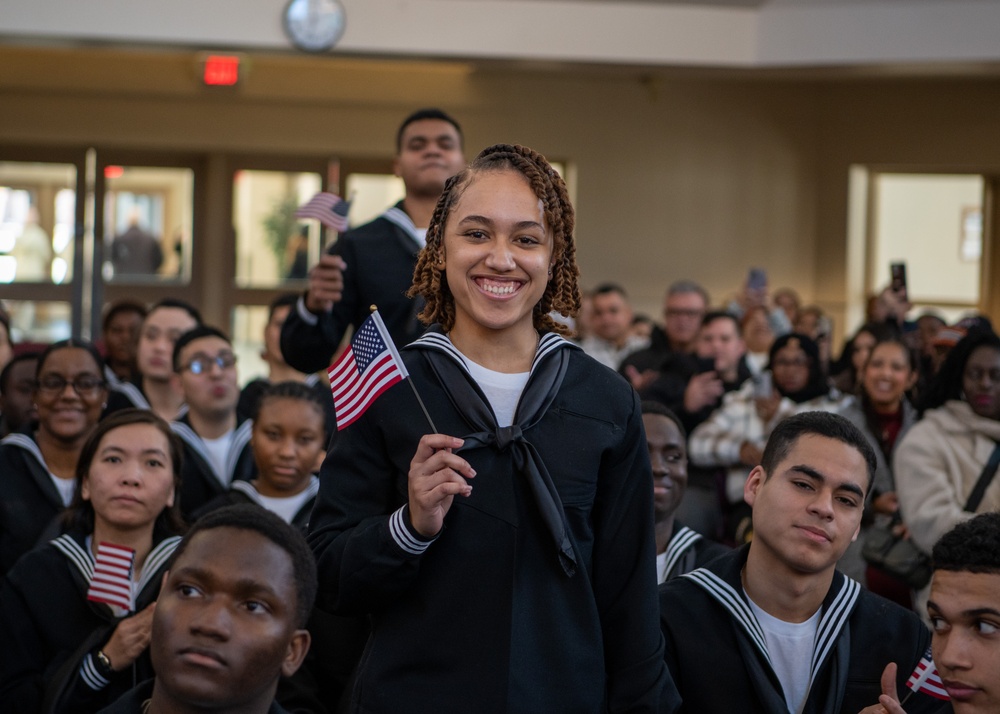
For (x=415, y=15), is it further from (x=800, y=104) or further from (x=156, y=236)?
(x=800, y=104)

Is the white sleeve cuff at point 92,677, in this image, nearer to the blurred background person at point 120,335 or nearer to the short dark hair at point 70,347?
the short dark hair at point 70,347

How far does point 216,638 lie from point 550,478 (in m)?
0.55

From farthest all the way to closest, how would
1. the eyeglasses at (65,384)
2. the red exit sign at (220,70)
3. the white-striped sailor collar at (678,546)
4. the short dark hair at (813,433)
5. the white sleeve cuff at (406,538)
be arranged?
the red exit sign at (220,70) → the eyeglasses at (65,384) → the white-striped sailor collar at (678,546) → the short dark hair at (813,433) → the white sleeve cuff at (406,538)

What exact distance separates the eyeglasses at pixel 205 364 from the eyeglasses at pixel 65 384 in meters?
0.47

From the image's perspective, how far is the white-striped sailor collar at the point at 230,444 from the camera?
4375 millimetres

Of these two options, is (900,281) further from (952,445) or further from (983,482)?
(983,482)

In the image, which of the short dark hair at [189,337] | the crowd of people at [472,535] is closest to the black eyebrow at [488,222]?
the crowd of people at [472,535]

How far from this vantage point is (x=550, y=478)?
1.85 metres

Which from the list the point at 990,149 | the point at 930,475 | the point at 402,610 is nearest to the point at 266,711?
the point at 402,610

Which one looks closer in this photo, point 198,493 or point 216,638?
point 216,638

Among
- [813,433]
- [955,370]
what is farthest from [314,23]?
[813,433]

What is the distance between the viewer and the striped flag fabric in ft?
7.79

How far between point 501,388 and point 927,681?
112 centimetres

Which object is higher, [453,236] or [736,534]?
[453,236]
